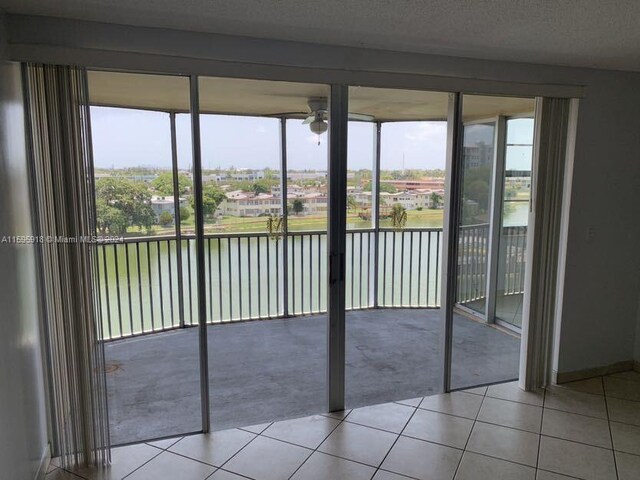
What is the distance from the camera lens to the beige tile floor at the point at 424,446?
94.9 inches

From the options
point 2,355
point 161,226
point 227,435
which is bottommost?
point 227,435

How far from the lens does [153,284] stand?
4.63 metres

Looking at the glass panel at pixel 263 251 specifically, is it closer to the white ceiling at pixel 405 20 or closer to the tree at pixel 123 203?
the tree at pixel 123 203

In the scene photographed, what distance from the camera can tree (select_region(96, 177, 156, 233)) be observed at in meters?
3.28

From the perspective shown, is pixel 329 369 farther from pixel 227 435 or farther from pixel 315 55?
pixel 315 55

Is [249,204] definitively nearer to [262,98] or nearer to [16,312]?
[262,98]

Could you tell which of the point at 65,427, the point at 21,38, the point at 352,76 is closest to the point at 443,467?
the point at 65,427

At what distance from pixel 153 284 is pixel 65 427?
2.29 meters

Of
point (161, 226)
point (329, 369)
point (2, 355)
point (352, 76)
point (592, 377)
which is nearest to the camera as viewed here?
point (2, 355)

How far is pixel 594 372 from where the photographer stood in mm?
3541

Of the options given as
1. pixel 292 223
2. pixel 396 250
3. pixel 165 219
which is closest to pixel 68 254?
pixel 165 219

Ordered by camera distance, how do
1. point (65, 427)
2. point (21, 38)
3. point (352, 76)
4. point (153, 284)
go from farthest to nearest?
point (153, 284) < point (352, 76) < point (65, 427) < point (21, 38)

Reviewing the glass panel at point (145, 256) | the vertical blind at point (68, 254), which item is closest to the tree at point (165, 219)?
the glass panel at point (145, 256)

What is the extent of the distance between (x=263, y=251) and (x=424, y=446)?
3.00 m
